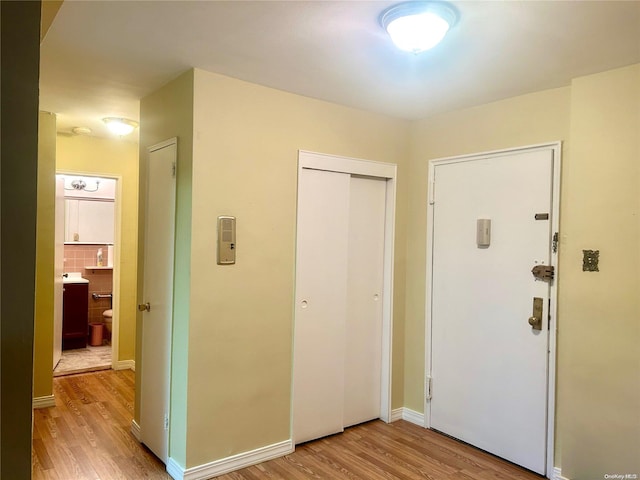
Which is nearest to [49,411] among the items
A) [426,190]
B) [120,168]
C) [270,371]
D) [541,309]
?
[270,371]

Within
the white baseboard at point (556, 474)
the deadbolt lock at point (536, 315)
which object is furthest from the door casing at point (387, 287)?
the white baseboard at point (556, 474)

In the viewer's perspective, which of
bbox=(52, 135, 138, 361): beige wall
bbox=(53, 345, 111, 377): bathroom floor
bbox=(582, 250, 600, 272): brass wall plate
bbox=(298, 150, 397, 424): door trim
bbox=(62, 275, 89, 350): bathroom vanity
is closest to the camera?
bbox=(582, 250, 600, 272): brass wall plate

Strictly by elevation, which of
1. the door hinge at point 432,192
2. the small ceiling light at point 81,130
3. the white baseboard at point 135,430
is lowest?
the white baseboard at point 135,430

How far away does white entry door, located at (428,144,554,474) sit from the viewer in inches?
110

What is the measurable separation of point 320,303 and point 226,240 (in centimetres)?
87

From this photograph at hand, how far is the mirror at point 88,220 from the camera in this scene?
605cm

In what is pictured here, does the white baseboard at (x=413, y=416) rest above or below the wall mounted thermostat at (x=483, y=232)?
below

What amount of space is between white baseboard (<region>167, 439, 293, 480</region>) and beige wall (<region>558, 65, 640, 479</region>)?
172cm

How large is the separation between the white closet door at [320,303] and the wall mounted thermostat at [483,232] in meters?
0.93

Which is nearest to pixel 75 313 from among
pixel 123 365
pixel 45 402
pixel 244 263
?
pixel 123 365

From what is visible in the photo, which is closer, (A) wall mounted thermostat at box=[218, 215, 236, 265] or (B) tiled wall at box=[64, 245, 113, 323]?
(A) wall mounted thermostat at box=[218, 215, 236, 265]

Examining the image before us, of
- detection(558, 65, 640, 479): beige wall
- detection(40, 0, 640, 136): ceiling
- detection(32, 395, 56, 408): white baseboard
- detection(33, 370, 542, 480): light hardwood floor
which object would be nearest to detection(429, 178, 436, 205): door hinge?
detection(40, 0, 640, 136): ceiling

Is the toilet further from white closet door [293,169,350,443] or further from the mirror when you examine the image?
white closet door [293,169,350,443]

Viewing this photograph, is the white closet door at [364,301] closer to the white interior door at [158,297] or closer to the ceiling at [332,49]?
the ceiling at [332,49]
